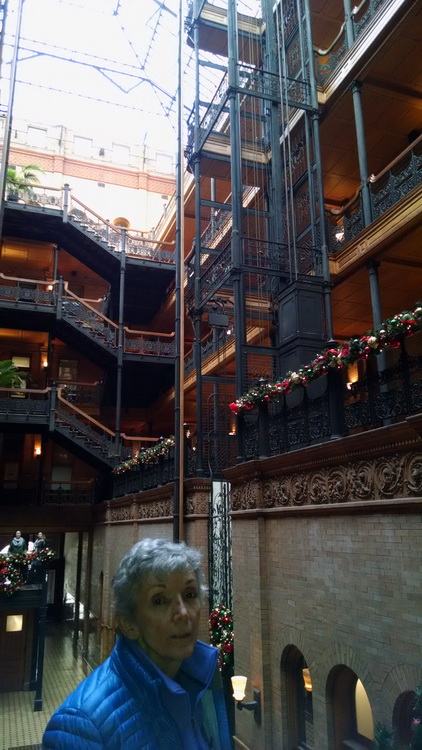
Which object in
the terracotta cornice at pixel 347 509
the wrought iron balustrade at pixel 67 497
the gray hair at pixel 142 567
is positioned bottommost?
the gray hair at pixel 142 567

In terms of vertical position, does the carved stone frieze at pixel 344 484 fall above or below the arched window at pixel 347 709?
above

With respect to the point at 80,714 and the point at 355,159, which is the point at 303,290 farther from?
the point at 80,714

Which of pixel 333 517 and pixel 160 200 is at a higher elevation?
pixel 160 200

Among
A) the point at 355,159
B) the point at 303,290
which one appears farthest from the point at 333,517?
the point at 355,159

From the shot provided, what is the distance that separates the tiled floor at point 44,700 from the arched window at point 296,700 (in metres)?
8.69

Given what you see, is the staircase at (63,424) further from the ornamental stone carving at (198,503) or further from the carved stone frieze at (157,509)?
the ornamental stone carving at (198,503)

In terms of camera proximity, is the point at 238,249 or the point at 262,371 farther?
the point at 262,371

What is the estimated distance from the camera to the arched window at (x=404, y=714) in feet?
18.9

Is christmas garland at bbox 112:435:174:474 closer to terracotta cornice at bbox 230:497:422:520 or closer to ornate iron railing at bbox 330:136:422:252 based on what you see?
terracotta cornice at bbox 230:497:422:520

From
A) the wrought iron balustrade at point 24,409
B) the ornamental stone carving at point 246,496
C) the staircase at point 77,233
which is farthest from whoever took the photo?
the staircase at point 77,233

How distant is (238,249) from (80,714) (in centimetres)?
1139

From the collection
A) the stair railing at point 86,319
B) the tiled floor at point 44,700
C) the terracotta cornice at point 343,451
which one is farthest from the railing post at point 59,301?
the terracotta cornice at point 343,451

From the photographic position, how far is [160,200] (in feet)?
121

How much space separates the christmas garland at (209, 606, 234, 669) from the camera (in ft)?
34.4
